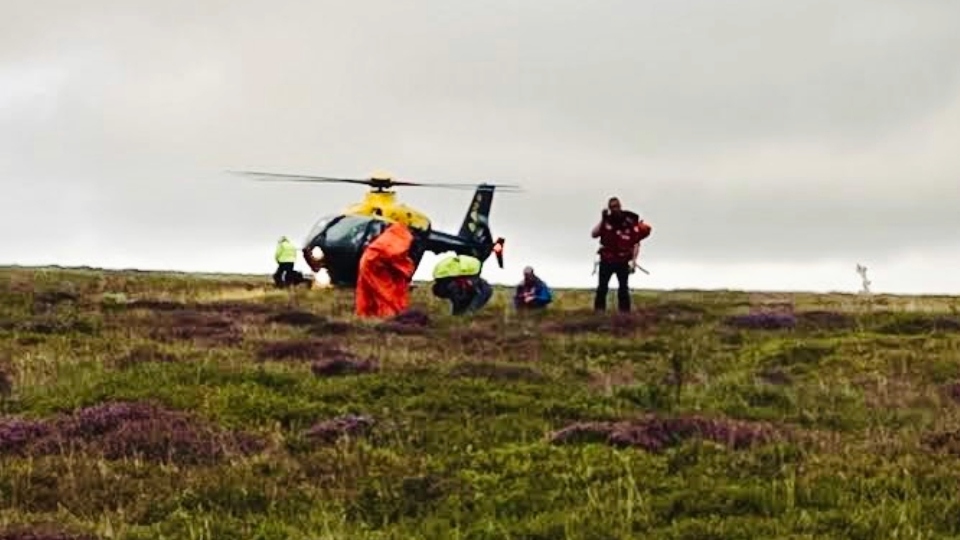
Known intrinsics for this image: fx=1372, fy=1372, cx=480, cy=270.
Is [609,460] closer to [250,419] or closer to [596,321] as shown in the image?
[250,419]

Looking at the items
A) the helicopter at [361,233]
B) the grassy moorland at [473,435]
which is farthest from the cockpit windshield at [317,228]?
the grassy moorland at [473,435]

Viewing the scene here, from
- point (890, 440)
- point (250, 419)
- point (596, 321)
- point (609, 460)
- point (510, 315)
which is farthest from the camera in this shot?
point (510, 315)

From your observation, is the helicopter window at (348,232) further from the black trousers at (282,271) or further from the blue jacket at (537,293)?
the blue jacket at (537,293)

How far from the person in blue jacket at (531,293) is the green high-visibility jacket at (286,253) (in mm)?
14114

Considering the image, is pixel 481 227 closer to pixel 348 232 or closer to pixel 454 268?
pixel 348 232

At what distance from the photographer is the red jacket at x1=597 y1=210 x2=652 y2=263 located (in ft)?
97.9

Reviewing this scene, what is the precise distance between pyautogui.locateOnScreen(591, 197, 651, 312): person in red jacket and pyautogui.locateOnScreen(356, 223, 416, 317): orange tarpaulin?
4.48 metres

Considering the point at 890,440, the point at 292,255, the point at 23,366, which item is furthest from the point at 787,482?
the point at 292,255

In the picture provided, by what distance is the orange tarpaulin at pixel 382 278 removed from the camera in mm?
30547

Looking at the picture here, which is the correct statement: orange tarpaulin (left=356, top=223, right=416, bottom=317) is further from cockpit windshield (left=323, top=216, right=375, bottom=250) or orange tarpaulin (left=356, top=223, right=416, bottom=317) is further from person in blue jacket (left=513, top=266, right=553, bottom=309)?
cockpit windshield (left=323, top=216, right=375, bottom=250)

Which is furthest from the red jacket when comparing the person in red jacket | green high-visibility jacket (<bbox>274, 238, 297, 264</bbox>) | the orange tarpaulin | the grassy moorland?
green high-visibility jacket (<bbox>274, 238, 297, 264</bbox>)

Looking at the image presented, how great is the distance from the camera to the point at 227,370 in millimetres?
16812

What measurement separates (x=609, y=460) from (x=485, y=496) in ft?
5.08

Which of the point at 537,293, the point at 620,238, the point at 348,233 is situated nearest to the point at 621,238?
the point at 620,238
